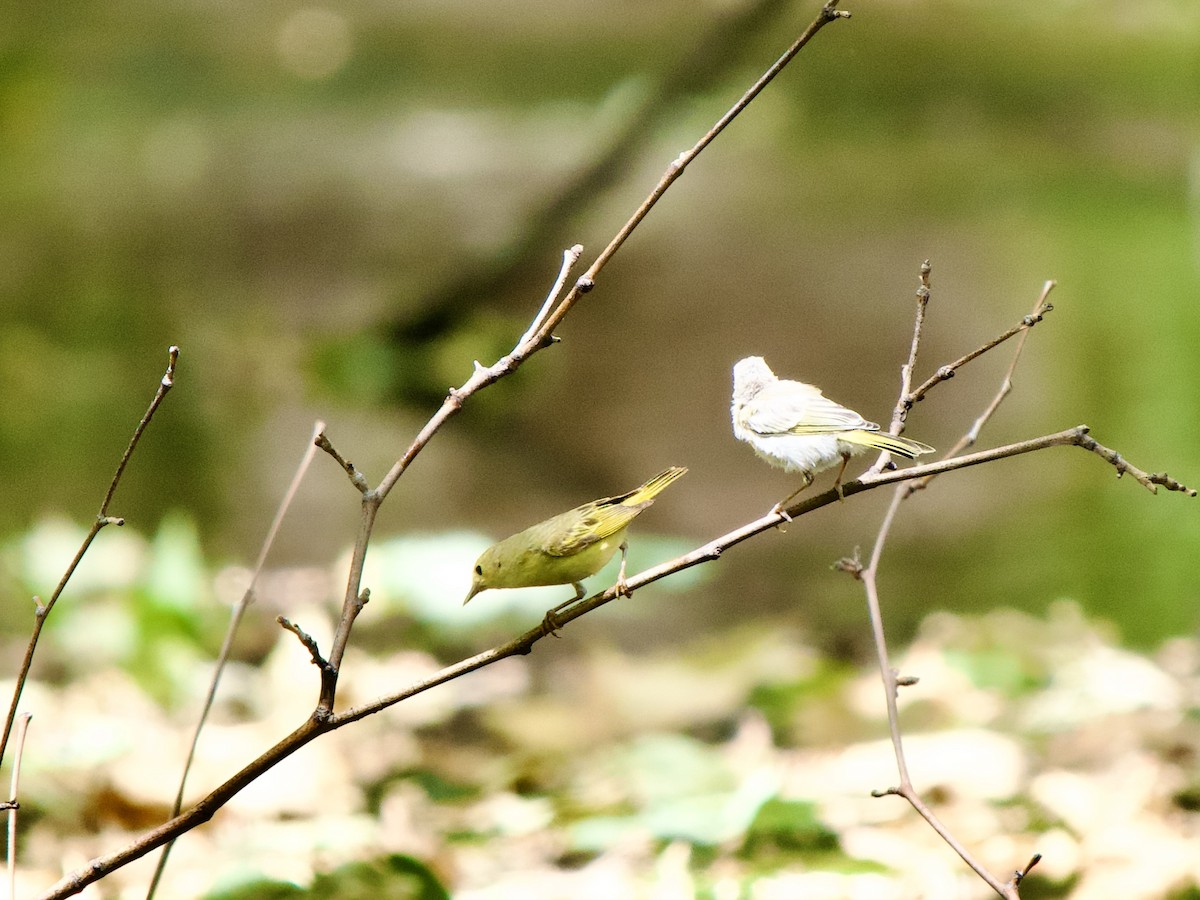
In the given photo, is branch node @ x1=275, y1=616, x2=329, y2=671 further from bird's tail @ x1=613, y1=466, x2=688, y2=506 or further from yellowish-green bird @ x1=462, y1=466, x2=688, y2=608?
bird's tail @ x1=613, y1=466, x2=688, y2=506

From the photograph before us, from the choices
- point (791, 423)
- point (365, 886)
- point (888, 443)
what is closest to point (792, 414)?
point (791, 423)

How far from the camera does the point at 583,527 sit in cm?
108

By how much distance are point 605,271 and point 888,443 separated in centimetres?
261

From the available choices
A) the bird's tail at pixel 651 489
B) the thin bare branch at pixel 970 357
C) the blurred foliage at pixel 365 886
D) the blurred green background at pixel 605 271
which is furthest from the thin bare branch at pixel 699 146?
the blurred green background at pixel 605 271

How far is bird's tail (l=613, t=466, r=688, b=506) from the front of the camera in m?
1.05

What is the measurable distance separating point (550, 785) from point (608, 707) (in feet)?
1.18

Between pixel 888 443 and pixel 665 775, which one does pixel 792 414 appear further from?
pixel 665 775

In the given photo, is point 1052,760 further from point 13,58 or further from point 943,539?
point 13,58

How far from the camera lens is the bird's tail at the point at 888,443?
99 centimetres

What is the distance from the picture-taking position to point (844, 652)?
3.15m

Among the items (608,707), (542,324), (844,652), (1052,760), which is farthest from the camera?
(844,652)

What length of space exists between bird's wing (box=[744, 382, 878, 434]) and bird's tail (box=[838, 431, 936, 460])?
14 mm

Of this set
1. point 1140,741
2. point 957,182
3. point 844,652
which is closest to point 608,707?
point 844,652

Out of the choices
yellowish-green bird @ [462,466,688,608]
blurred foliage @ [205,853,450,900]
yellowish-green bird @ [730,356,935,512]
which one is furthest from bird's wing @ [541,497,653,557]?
blurred foliage @ [205,853,450,900]
